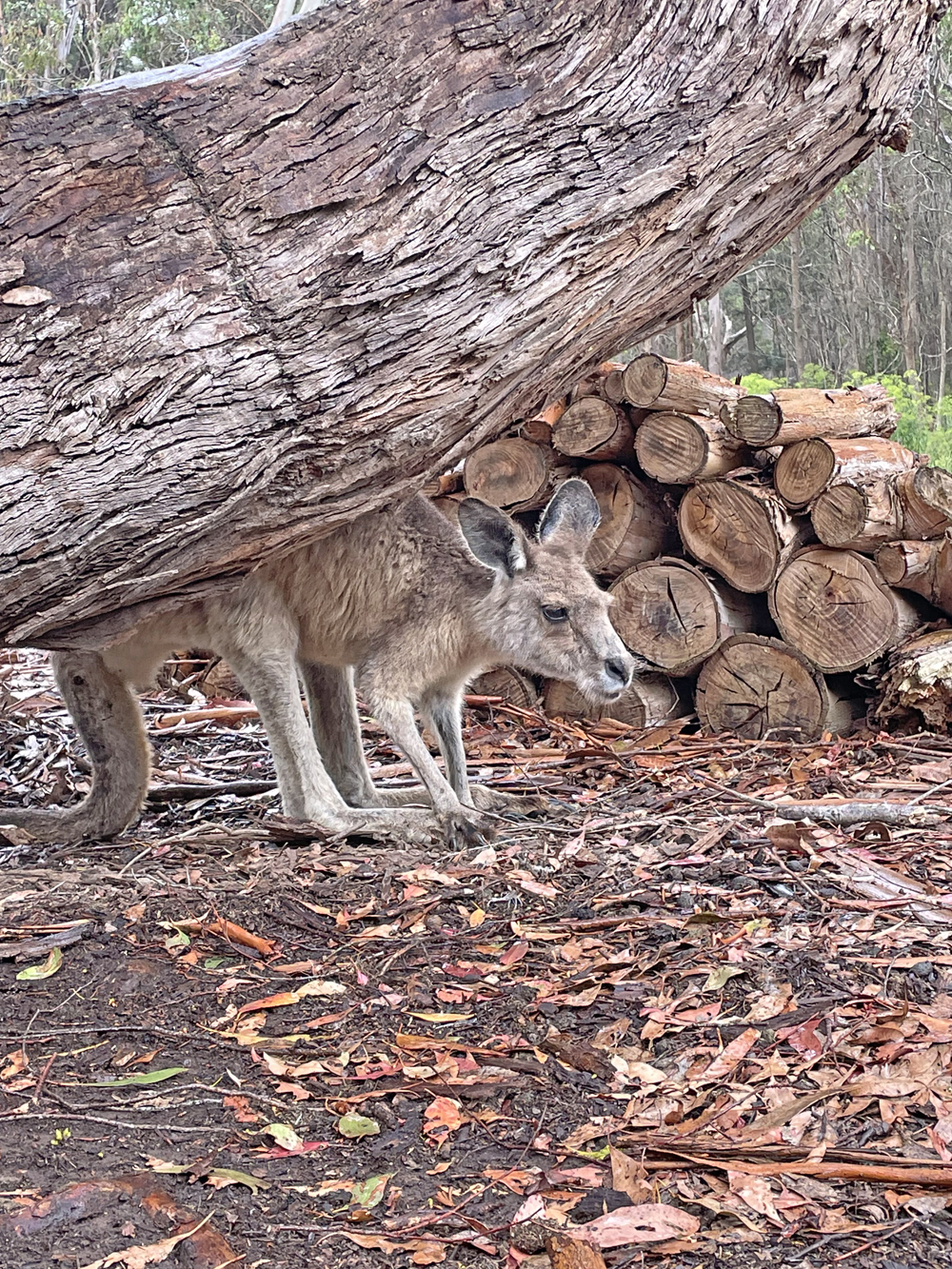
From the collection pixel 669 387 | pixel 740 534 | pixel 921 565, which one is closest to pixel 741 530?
Result: pixel 740 534

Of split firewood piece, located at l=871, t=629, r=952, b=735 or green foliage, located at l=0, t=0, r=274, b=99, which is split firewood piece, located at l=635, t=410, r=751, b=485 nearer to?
split firewood piece, located at l=871, t=629, r=952, b=735

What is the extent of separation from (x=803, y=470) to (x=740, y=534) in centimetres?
48

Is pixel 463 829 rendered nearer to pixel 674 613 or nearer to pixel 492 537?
pixel 492 537

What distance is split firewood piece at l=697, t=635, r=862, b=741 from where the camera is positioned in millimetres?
6809

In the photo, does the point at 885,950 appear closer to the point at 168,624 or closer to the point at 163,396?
the point at 163,396

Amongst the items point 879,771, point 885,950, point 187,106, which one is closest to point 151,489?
point 187,106

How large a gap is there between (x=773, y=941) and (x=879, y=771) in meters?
2.49

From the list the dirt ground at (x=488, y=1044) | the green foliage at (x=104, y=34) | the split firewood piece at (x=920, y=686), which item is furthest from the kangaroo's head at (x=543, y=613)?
the green foliage at (x=104, y=34)

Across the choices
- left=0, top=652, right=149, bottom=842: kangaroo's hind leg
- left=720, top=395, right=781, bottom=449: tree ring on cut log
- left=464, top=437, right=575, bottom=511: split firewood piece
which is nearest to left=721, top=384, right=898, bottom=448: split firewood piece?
left=720, top=395, right=781, bottom=449: tree ring on cut log

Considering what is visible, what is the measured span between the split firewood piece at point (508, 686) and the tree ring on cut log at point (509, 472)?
105 centimetres

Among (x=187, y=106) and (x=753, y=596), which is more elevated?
(x=187, y=106)

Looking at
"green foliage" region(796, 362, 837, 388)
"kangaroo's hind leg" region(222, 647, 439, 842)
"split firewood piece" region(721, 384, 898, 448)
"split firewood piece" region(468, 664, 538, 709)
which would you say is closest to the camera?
"kangaroo's hind leg" region(222, 647, 439, 842)

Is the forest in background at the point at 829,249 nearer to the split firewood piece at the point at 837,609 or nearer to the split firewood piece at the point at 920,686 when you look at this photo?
the split firewood piece at the point at 837,609

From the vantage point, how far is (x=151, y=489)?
3.84 m
